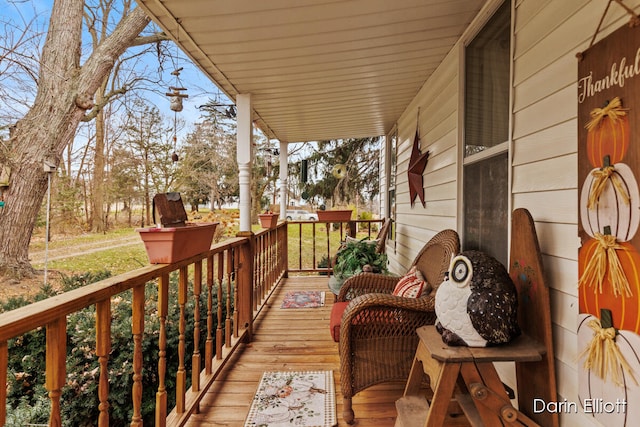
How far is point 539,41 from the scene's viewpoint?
1.44 m

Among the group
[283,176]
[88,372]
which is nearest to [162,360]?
[88,372]

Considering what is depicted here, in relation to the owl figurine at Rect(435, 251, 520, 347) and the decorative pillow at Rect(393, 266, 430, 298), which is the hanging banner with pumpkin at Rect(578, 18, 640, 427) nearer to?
the owl figurine at Rect(435, 251, 520, 347)

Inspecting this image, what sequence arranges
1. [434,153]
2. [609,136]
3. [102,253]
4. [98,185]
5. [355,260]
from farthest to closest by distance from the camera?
1. [98,185]
2. [102,253]
3. [355,260]
4. [434,153]
5. [609,136]

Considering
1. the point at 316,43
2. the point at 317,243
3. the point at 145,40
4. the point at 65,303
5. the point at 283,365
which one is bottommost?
the point at 317,243

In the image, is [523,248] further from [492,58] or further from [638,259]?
Answer: [492,58]

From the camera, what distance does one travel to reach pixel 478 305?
127cm

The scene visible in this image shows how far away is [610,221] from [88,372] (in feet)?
10.7

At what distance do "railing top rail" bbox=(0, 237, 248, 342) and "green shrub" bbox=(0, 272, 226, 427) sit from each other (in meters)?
1.52

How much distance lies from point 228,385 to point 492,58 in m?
2.64

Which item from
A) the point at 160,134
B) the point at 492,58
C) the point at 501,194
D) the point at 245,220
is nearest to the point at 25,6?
the point at 160,134

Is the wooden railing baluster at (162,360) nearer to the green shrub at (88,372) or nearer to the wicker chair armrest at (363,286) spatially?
the green shrub at (88,372)

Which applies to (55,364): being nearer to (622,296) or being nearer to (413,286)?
(622,296)

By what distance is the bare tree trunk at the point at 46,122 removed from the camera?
567 centimetres

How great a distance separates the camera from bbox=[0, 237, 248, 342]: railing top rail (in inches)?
29.8
